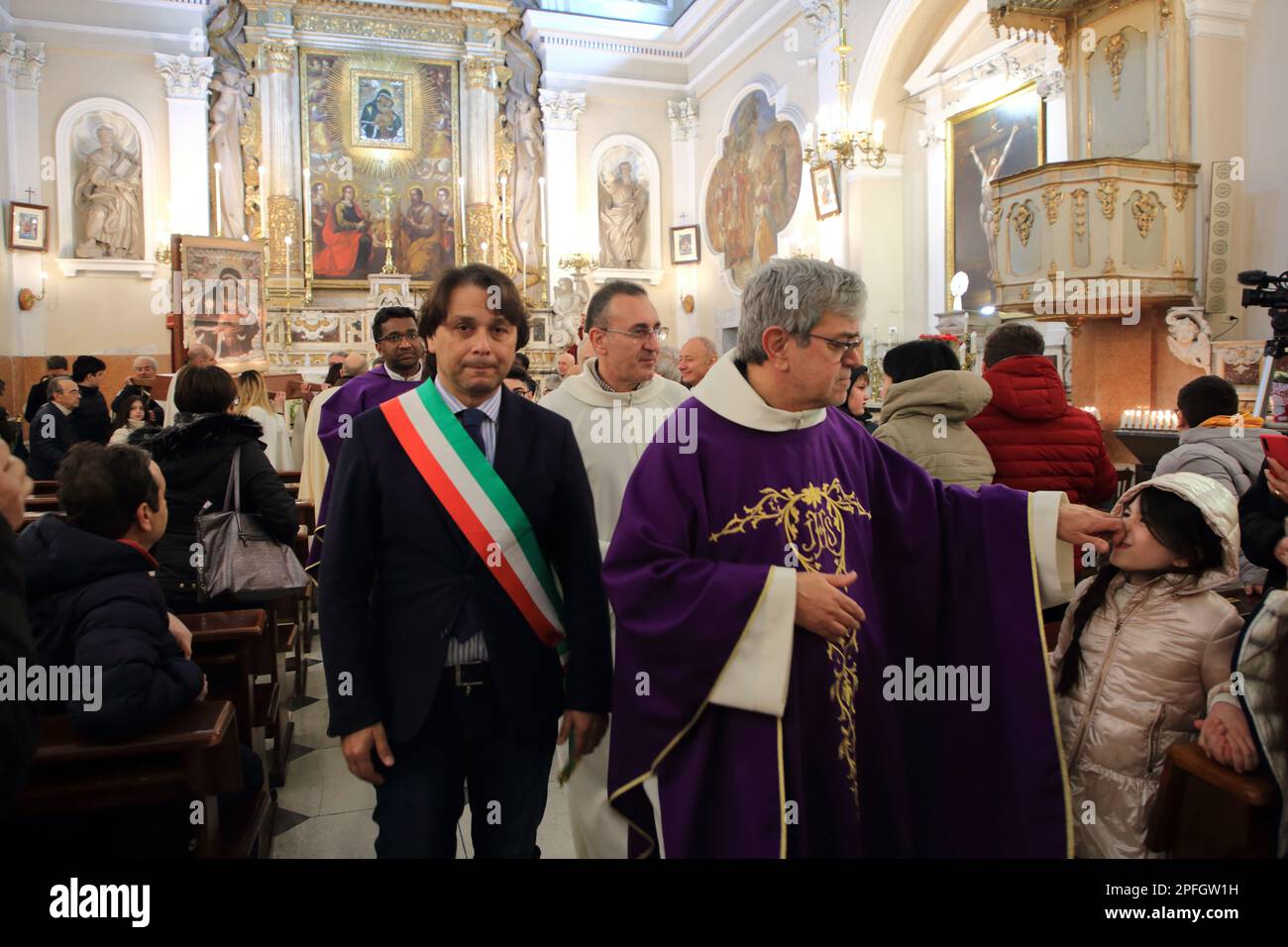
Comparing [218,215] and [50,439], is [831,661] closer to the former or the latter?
[50,439]

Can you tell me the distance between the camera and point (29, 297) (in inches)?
562

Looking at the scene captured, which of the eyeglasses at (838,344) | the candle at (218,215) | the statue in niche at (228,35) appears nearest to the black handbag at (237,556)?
the eyeglasses at (838,344)

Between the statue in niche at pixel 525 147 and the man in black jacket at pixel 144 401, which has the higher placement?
the statue in niche at pixel 525 147

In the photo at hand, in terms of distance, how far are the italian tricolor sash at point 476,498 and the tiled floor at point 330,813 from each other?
1.42 m

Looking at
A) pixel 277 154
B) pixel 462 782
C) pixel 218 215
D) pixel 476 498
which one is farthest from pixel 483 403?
pixel 277 154

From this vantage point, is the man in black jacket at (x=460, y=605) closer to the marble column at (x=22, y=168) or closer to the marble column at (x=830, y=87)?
the marble column at (x=830, y=87)

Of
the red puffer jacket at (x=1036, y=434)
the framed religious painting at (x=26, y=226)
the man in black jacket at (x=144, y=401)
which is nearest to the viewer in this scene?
the red puffer jacket at (x=1036, y=434)

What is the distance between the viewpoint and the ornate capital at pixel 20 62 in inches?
555

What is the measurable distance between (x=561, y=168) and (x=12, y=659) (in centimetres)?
1728

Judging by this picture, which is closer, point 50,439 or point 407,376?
point 407,376

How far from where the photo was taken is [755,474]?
6.88ft

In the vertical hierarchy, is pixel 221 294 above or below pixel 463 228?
below

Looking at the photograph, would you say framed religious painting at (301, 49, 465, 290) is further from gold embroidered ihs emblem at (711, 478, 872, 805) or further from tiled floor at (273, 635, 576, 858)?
gold embroidered ihs emblem at (711, 478, 872, 805)
